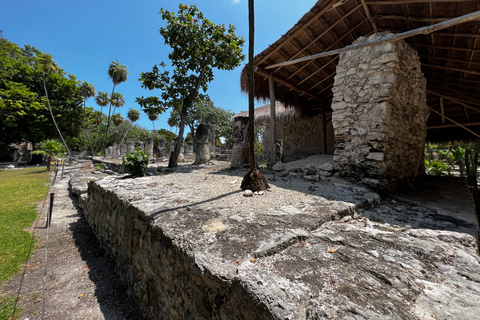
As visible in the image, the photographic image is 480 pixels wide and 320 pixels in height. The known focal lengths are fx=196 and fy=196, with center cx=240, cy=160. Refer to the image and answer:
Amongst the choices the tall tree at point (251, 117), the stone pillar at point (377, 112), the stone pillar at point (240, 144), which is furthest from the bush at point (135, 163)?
the stone pillar at point (377, 112)

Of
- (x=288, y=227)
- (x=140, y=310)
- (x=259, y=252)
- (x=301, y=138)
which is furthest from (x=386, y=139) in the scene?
(x=301, y=138)

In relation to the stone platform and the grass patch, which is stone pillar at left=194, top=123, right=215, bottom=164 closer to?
the grass patch

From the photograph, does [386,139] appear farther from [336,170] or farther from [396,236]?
[396,236]

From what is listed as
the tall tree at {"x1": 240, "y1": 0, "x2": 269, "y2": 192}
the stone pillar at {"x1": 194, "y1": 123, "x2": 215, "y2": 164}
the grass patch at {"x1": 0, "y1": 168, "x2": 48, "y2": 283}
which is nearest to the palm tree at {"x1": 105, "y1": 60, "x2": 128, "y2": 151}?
the grass patch at {"x1": 0, "y1": 168, "x2": 48, "y2": 283}

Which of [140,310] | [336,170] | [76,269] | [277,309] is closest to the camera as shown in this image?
[277,309]

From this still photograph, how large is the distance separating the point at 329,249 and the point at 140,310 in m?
2.33

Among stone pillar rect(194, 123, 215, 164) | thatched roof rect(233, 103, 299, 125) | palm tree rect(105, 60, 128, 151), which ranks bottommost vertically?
stone pillar rect(194, 123, 215, 164)

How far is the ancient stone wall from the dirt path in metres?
6.40

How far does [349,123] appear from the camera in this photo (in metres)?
3.84

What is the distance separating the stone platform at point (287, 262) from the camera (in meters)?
0.95

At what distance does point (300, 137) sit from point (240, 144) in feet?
13.0

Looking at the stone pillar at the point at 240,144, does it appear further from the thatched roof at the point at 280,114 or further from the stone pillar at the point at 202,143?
the thatched roof at the point at 280,114

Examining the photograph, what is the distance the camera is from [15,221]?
453 centimetres

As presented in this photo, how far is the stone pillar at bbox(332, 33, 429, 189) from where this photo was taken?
11.1 feet
